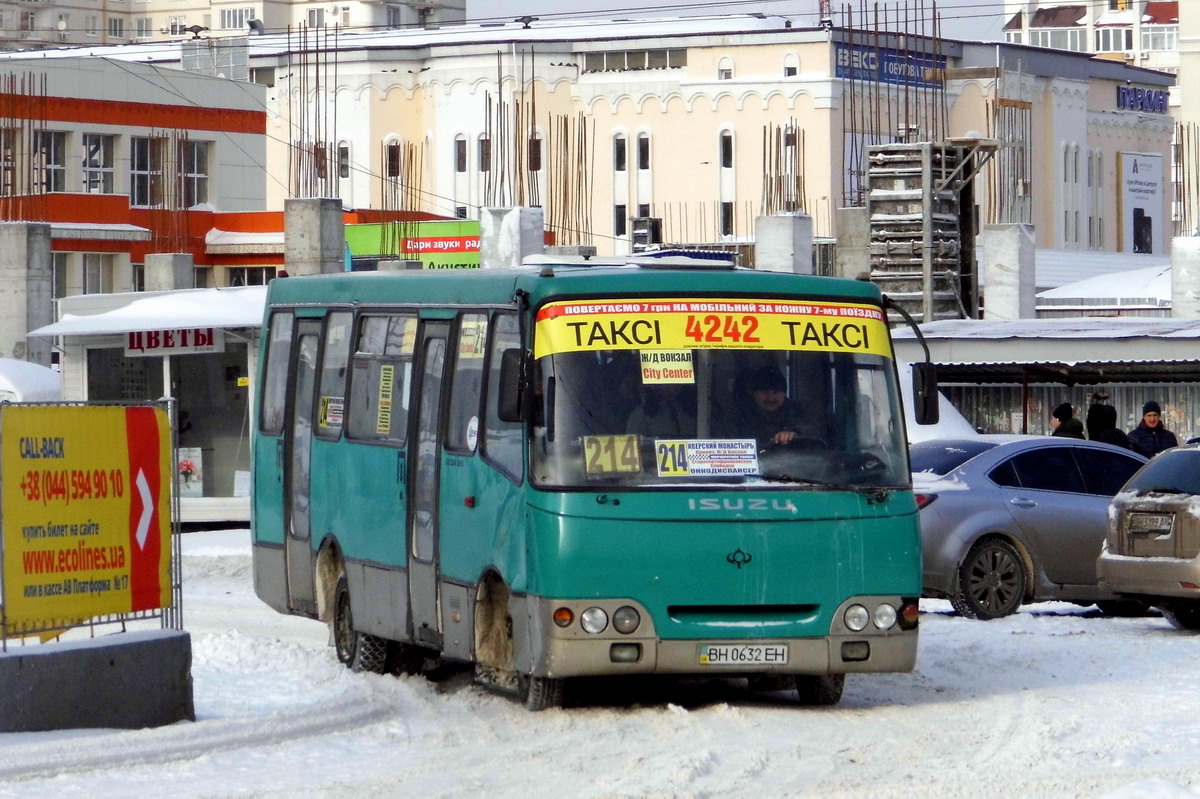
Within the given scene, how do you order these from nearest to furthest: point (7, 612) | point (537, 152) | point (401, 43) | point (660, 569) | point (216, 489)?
point (7, 612), point (660, 569), point (216, 489), point (537, 152), point (401, 43)

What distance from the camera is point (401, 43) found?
322 feet

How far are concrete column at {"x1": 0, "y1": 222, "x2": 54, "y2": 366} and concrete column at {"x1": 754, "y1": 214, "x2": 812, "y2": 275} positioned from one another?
12892 millimetres

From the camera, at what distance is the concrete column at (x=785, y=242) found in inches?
1551

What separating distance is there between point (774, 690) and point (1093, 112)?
301 feet

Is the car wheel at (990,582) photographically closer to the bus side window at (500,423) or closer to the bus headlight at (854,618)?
the bus headlight at (854,618)

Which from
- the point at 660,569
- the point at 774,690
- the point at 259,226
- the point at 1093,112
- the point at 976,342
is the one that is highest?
the point at 1093,112

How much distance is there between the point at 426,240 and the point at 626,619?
53.2 metres

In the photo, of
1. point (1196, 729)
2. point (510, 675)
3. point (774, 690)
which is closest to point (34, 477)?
point (510, 675)

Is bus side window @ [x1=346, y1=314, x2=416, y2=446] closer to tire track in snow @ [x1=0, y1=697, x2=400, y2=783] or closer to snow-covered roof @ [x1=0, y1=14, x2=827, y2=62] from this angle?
tire track in snow @ [x1=0, y1=697, x2=400, y2=783]

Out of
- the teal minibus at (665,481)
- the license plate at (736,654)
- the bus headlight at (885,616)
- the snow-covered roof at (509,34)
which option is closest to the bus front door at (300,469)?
the teal minibus at (665,481)

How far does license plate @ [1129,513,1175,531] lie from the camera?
16375 mm

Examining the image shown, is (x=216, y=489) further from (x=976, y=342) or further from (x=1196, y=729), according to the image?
(x=1196, y=729)

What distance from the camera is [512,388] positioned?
11.6 meters

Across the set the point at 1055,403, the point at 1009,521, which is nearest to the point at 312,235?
the point at 1055,403
